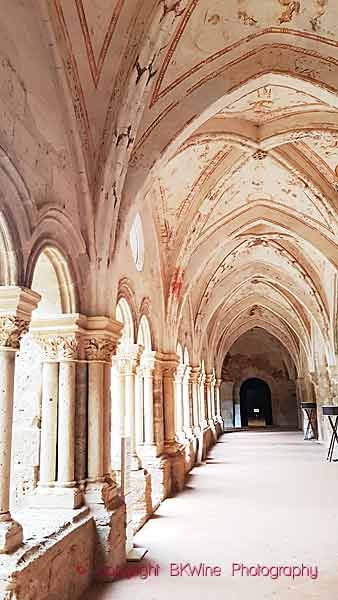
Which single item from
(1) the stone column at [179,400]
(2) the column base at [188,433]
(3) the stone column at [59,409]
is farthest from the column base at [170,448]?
(3) the stone column at [59,409]

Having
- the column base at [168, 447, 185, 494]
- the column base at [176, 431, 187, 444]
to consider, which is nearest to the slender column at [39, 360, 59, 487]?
the column base at [168, 447, 185, 494]

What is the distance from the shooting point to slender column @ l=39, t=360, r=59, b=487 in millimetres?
4789

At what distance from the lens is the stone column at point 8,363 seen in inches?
142

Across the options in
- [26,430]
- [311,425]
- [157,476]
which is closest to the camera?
[26,430]

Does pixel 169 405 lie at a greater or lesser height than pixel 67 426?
greater

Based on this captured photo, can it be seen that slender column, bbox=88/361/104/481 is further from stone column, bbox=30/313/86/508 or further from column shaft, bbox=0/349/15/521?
column shaft, bbox=0/349/15/521

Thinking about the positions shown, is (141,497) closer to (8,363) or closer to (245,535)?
(245,535)

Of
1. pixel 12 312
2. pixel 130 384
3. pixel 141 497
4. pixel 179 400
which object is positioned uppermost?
pixel 12 312

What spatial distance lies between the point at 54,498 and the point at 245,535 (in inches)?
96.5

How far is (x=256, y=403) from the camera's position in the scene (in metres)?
33.9

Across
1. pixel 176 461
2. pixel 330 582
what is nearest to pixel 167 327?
pixel 176 461

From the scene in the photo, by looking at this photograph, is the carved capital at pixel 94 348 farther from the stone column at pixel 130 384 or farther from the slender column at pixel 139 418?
the slender column at pixel 139 418

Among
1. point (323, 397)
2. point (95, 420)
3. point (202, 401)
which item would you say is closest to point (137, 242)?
point (95, 420)

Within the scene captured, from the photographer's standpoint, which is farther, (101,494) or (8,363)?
(101,494)
